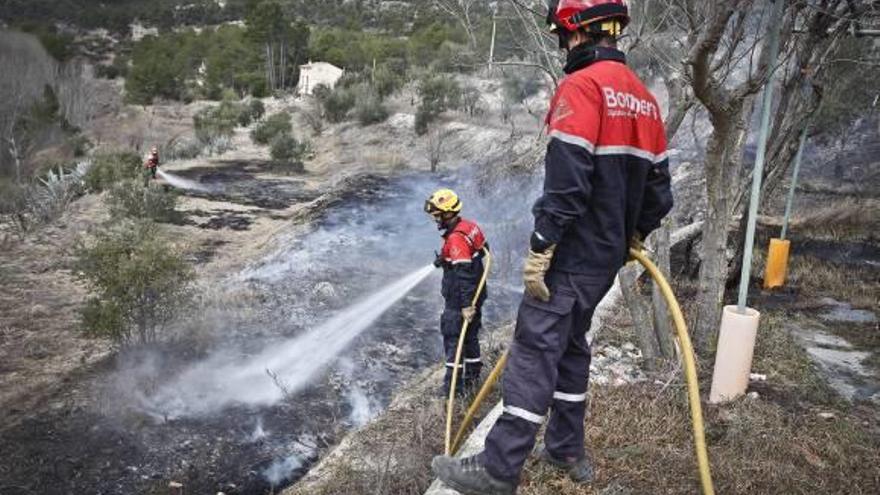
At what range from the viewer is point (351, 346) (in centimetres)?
909

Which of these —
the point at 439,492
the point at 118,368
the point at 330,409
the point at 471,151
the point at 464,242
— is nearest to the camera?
the point at 439,492

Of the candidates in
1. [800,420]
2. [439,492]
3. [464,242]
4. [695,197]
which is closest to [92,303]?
[464,242]

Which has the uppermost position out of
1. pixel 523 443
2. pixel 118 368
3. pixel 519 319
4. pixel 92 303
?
pixel 519 319

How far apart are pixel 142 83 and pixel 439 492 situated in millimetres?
45940

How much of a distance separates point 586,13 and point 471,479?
2.00 metres

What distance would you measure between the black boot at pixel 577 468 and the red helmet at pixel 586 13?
79.6 inches

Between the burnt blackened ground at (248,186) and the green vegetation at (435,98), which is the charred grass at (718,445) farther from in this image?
the green vegetation at (435,98)

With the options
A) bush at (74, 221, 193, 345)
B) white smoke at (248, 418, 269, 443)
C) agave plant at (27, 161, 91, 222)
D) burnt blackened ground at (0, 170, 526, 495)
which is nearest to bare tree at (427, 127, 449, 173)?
burnt blackened ground at (0, 170, 526, 495)

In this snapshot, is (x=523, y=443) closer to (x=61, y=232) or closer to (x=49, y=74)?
(x=61, y=232)

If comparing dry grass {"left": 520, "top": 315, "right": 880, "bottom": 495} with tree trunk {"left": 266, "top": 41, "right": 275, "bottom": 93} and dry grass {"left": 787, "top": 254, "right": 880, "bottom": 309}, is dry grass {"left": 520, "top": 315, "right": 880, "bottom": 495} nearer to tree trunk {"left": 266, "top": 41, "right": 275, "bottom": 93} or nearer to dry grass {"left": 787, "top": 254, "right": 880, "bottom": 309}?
dry grass {"left": 787, "top": 254, "right": 880, "bottom": 309}

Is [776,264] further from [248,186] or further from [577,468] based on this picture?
[248,186]

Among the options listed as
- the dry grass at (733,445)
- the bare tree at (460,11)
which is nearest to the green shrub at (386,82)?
the bare tree at (460,11)

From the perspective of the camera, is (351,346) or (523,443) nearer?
(523,443)

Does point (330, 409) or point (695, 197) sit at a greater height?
point (695, 197)
